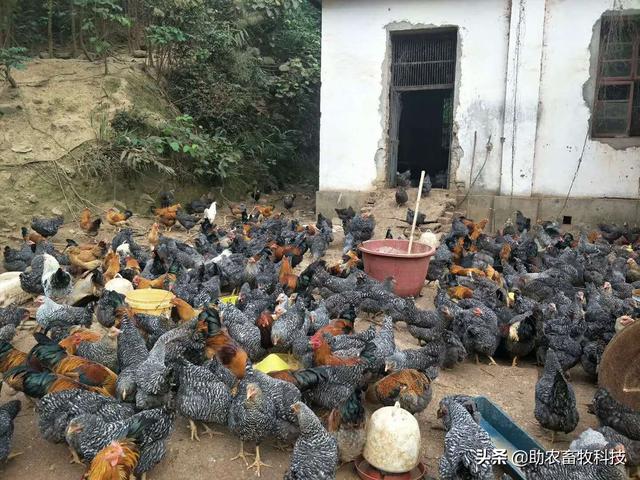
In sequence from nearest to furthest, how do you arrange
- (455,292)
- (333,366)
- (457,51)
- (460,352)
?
1. (333,366)
2. (460,352)
3. (455,292)
4. (457,51)

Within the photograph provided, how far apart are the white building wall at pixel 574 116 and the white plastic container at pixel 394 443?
32.5 ft

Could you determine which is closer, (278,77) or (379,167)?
(379,167)

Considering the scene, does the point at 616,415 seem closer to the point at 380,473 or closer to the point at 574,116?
the point at 380,473

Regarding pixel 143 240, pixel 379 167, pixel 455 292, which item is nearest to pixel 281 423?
pixel 455 292

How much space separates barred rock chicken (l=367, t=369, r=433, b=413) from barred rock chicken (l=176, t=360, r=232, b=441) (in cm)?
136

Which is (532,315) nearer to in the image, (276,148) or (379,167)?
(379,167)

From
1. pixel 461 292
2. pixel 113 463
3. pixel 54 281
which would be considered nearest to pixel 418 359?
pixel 461 292

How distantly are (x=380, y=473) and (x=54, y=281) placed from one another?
536 cm

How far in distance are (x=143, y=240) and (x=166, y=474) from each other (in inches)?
314

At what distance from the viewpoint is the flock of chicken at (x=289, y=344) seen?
11.8 feet

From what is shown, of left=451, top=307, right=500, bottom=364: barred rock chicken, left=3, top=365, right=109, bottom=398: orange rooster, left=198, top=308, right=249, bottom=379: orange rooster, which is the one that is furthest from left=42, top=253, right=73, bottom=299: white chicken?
left=451, top=307, right=500, bottom=364: barred rock chicken

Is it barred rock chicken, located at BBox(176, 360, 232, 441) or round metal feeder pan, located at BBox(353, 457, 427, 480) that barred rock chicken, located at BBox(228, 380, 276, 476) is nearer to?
barred rock chicken, located at BBox(176, 360, 232, 441)

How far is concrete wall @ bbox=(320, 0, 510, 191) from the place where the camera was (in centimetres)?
1195

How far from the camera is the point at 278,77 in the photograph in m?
17.2
